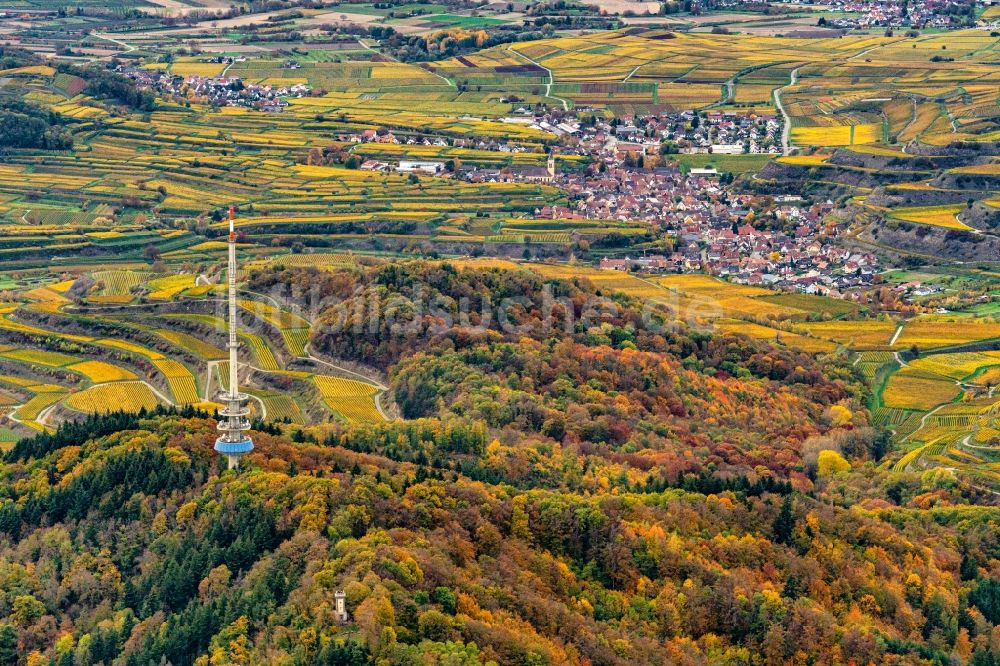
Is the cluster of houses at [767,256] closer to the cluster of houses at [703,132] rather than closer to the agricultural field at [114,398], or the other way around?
the cluster of houses at [703,132]

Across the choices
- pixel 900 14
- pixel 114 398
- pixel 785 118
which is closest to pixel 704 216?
pixel 785 118

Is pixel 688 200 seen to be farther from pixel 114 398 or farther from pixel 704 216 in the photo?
pixel 114 398

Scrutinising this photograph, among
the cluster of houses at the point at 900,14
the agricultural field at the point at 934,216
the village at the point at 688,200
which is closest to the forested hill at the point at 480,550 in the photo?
the village at the point at 688,200

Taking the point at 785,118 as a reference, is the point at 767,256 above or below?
below

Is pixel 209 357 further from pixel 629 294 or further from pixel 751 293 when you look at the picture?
pixel 751 293

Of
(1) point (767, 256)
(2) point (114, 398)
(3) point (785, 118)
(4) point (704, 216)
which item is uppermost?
(3) point (785, 118)

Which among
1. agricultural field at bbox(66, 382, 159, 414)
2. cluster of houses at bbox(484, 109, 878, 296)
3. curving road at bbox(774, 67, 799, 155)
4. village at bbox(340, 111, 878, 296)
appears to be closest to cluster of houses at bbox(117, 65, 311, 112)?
village at bbox(340, 111, 878, 296)

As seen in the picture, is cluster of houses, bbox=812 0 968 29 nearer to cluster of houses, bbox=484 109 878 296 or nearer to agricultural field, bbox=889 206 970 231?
cluster of houses, bbox=484 109 878 296
